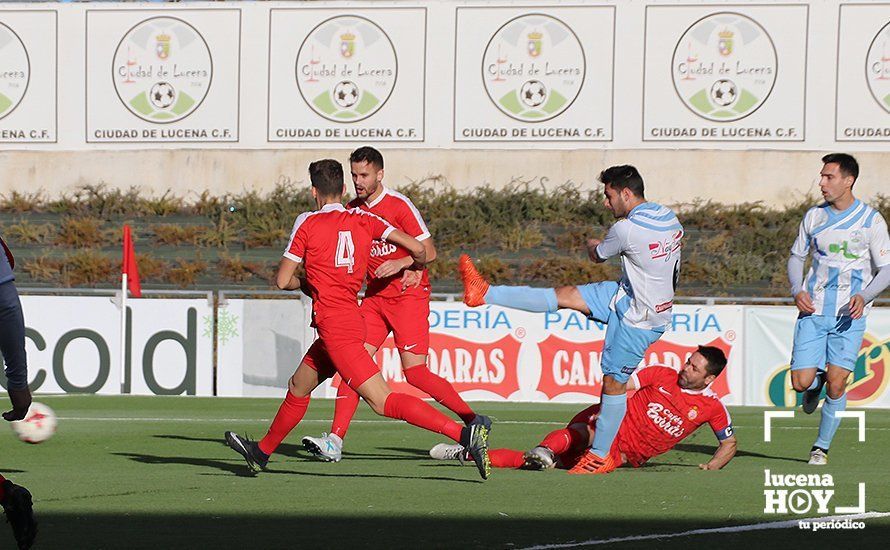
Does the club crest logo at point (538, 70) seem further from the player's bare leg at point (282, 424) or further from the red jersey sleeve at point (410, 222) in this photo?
the player's bare leg at point (282, 424)

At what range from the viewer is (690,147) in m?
28.7

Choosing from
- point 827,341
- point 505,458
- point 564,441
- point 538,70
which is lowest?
point 505,458

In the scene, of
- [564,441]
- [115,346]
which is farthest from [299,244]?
[115,346]

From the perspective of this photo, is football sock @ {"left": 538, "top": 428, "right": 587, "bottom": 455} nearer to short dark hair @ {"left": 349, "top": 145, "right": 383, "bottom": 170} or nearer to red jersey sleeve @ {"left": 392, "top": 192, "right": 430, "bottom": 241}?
red jersey sleeve @ {"left": 392, "top": 192, "right": 430, "bottom": 241}

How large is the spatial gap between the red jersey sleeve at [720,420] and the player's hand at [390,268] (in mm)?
2374

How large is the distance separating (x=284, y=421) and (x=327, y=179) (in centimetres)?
162

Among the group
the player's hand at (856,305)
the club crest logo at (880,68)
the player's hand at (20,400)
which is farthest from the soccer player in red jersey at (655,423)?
the club crest logo at (880,68)

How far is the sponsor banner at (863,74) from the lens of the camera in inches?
1116

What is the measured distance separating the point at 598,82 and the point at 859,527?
2264 cm

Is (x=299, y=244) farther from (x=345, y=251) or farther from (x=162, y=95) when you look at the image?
(x=162, y=95)

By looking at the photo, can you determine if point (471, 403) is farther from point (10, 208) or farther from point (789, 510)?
point (10, 208)

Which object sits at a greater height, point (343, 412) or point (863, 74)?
point (863, 74)

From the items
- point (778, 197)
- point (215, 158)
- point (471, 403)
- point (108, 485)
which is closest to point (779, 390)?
point (471, 403)

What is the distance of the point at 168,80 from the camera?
2958cm
